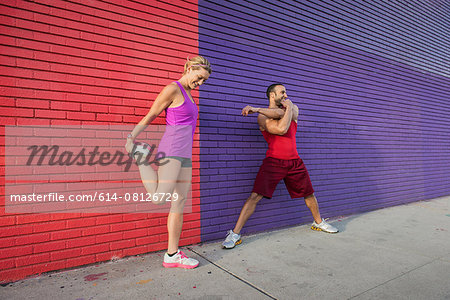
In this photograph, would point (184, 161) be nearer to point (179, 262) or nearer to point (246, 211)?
point (179, 262)

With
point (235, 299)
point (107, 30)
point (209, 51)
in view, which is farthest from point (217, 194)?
point (107, 30)

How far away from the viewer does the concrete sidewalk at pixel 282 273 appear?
7.21 feet

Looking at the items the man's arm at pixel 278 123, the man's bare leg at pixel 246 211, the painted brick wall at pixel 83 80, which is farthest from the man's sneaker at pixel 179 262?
the man's arm at pixel 278 123

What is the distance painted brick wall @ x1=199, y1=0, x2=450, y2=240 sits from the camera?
3559mm

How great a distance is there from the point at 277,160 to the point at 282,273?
1416 mm

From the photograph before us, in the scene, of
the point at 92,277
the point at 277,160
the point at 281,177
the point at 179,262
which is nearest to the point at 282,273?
the point at 179,262

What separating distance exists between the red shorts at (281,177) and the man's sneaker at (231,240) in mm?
571

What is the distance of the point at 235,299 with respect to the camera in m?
2.11

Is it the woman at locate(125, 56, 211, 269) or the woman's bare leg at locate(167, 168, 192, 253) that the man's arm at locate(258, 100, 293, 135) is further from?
the woman's bare leg at locate(167, 168, 192, 253)

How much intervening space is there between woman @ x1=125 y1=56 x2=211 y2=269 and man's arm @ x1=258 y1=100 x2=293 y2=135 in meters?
1.13

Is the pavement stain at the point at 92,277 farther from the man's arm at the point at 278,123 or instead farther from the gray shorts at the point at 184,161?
the man's arm at the point at 278,123

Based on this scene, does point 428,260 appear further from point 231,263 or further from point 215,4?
point 215,4

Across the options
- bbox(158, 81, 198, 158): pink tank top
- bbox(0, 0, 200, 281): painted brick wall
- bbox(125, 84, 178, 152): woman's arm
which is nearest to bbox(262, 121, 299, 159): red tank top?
bbox(0, 0, 200, 281): painted brick wall

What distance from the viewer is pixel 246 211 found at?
342 cm
